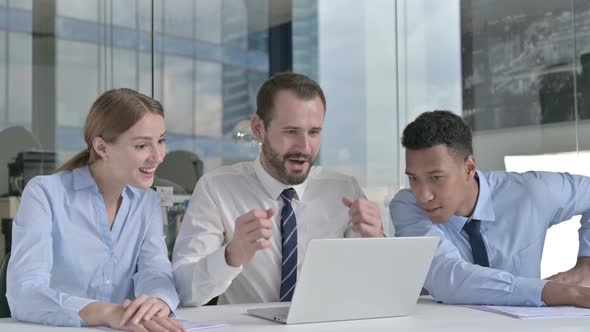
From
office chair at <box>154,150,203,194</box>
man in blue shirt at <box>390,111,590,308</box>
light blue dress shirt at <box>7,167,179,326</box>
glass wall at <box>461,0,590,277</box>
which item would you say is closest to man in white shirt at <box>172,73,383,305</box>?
light blue dress shirt at <box>7,167,179,326</box>

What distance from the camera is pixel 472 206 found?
2.50m

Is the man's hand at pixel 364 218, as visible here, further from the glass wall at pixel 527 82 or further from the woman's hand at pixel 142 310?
the glass wall at pixel 527 82

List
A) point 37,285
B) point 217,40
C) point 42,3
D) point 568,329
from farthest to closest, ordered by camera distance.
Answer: point 217,40 < point 42,3 < point 37,285 < point 568,329

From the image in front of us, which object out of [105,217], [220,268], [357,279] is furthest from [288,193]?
[357,279]

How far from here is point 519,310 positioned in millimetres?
1979

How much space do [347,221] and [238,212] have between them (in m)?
0.39

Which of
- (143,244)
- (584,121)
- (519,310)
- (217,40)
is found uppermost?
(217,40)

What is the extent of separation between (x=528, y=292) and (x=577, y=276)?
0.40m

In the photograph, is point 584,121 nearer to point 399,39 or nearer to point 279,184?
point 399,39

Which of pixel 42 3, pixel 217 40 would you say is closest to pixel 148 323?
pixel 42 3

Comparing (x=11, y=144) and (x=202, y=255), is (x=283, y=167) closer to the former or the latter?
(x=202, y=255)

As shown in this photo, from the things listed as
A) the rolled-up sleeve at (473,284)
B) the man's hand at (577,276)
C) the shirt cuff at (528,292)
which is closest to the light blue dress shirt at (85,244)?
the rolled-up sleeve at (473,284)

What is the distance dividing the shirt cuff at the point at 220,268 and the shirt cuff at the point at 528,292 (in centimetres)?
77

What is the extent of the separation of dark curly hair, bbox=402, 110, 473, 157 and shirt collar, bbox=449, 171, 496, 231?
13cm
